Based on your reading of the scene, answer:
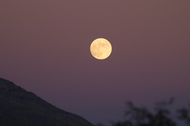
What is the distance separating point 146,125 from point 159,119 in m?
1.04

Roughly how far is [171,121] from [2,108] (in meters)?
63.1

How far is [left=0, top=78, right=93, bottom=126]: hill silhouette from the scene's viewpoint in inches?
3300

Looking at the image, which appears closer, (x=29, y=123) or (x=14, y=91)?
(x=29, y=123)

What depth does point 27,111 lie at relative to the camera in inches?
3556

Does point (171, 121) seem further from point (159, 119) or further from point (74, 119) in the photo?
point (74, 119)

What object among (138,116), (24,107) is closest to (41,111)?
(24,107)

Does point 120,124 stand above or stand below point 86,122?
below

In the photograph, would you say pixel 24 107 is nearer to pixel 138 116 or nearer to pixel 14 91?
pixel 14 91

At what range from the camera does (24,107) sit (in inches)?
3620

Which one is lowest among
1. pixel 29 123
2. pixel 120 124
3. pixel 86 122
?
pixel 120 124

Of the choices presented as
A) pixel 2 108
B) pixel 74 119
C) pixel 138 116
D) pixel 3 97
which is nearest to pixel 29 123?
pixel 2 108

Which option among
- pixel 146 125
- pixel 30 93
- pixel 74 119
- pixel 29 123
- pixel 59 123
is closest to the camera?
pixel 146 125

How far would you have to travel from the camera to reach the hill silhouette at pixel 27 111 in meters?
83.8

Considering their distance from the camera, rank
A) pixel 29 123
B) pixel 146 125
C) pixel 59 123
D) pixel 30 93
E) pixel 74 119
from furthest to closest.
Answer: pixel 30 93 → pixel 74 119 → pixel 59 123 → pixel 29 123 → pixel 146 125
